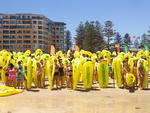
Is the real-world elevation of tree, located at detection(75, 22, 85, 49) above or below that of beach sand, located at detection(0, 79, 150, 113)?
above

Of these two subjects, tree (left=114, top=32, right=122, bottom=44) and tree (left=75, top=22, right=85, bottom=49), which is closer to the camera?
tree (left=75, top=22, right=85, bottom=49)

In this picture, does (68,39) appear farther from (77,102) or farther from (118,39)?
(77,102)

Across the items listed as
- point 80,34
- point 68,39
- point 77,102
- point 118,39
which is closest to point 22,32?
point 68,39

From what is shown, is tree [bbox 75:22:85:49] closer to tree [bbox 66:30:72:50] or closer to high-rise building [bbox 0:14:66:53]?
high-rise building [bbox 0:14:66:53]

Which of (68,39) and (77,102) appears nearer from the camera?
(77,102)

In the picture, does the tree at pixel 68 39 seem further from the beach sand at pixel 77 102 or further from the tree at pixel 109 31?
the beach sand at pixel 77 102

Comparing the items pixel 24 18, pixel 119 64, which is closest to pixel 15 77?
pixel 119 64

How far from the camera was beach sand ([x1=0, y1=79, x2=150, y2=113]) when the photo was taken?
749cm

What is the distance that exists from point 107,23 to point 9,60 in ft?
171

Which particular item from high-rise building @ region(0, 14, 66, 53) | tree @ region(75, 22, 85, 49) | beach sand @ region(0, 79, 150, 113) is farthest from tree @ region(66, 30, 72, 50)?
beach sand @ region(0, 79, 150, 113)

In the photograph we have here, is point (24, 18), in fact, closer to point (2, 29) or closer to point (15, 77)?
point (2, 29)

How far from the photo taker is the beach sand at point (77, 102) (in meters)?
7.49

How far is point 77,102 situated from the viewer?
28.3 feet

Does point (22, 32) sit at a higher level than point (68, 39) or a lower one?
higher
